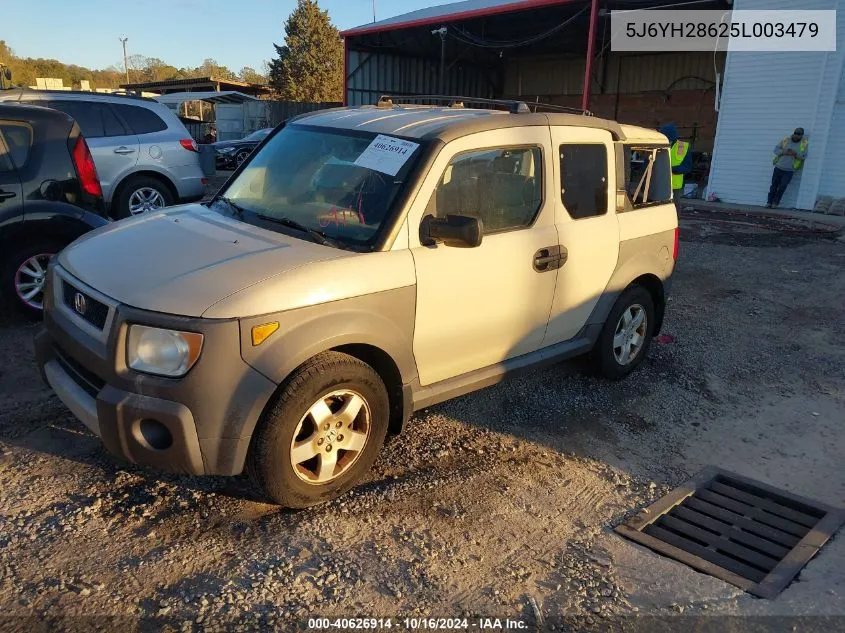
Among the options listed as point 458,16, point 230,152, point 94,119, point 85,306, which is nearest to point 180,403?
point 85,306

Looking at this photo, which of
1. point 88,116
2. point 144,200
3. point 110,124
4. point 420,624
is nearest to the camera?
point 420,624

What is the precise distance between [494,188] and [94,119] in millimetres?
6748

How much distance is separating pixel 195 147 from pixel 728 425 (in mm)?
7897

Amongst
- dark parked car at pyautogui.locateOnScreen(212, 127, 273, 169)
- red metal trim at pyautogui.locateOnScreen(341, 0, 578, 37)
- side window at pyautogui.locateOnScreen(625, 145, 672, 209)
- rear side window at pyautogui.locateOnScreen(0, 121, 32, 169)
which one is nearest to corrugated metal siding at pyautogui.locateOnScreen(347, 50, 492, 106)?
red metal trim at pyautogui.locateOnScreen(341, 0, 578, 37)

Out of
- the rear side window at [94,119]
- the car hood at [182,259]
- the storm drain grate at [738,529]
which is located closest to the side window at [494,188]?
the car hood at [182,259]

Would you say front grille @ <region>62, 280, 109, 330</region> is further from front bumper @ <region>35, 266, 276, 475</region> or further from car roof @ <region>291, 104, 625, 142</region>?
car roof @ <region>291, 104, 625, 142</region>

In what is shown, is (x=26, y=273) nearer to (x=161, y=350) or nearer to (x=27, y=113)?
(x=27, y=113)

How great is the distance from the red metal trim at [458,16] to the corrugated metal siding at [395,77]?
1.14 metres

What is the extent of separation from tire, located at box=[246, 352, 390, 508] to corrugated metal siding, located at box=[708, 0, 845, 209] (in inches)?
576

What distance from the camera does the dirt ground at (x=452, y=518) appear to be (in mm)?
2674

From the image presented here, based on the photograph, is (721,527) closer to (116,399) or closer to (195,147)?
(116,399)

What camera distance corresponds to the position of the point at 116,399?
2846 mm

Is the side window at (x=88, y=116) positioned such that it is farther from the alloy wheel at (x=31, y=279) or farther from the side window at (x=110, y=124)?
the alloy wheel at (x=31, y=279)

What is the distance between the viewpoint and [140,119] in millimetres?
8836
